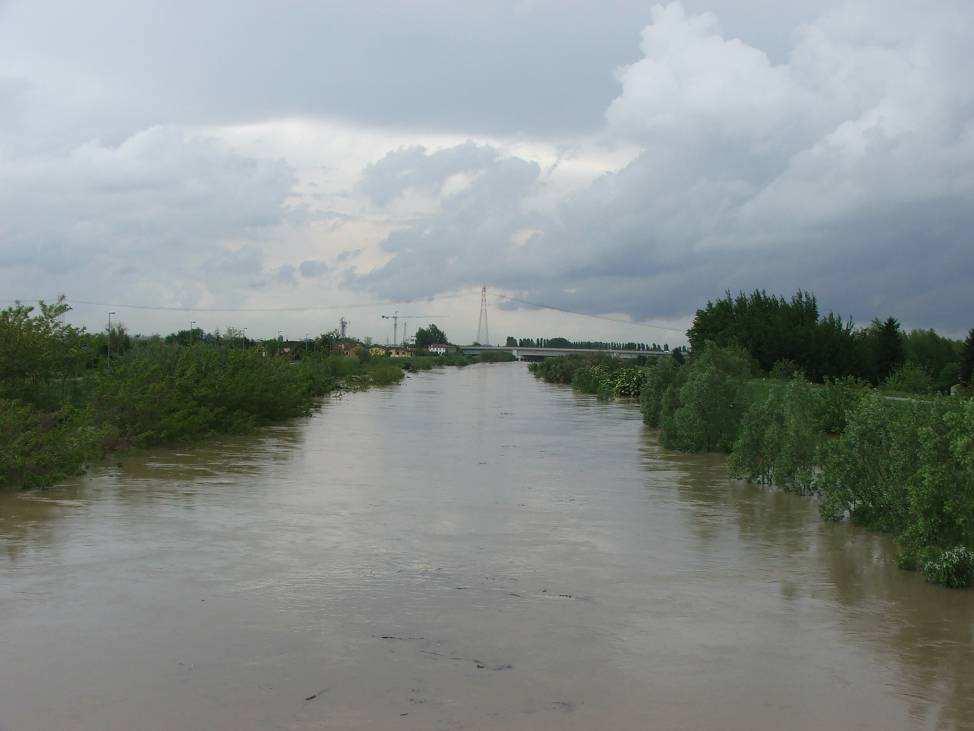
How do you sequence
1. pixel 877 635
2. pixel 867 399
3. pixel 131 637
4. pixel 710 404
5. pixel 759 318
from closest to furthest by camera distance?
1. pixel 131 637
2. pixel 877 635
3. pixel 867 399
4. pixel 710 404
5. pixel 759 318

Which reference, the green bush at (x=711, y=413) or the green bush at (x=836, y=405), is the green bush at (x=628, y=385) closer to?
the green bush at (x=836, y=405)

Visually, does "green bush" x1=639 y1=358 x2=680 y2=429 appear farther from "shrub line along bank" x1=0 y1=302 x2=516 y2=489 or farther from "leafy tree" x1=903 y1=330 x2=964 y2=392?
"leafy tree" x1=903 y1=330 x2=964 y2=392

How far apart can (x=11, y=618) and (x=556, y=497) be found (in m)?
9.10

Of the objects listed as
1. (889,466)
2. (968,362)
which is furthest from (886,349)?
(889,466)

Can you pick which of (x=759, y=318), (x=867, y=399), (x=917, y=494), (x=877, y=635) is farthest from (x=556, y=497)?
(x=759, y=318)

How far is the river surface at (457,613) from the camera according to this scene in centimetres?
642

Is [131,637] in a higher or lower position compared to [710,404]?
lower

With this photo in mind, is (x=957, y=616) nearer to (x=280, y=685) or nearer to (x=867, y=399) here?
(x=867, y=399)

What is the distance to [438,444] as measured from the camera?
24641 millimetres

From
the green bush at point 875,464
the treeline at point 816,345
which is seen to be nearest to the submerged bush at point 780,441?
the green bush at point 875,464

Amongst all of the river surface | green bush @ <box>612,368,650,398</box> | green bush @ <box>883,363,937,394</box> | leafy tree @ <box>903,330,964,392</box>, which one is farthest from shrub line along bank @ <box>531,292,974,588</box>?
leafy tree @ <box>903,330,964,392</box>

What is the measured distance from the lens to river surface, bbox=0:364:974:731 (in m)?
6.42

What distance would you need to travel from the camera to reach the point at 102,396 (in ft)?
64.6

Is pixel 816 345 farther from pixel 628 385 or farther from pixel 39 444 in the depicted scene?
pixel 39 444
